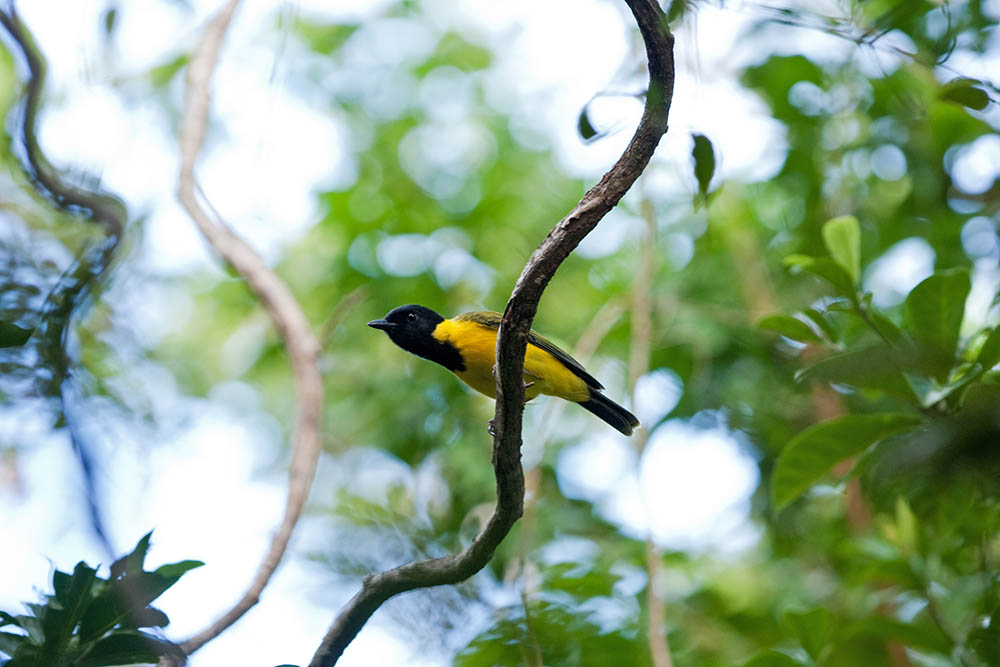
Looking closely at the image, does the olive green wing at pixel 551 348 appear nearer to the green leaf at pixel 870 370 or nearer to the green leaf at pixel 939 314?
the green leaf at pixel 870 370

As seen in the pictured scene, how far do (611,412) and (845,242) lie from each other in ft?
6.02

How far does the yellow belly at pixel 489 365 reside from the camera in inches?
172

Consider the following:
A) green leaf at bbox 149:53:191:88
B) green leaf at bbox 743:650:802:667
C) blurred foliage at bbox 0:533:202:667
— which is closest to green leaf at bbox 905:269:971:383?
green leaf at bbox 743:650:802:667

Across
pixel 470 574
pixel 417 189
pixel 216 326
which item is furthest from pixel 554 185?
pixel 470 574

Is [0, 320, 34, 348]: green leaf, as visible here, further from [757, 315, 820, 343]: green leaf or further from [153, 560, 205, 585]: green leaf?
[757, 315, 820, 343]: green leaf

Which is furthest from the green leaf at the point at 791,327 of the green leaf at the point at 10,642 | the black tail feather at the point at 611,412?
the green leaf at the point at 10,642

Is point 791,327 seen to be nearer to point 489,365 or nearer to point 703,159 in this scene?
point 703,159

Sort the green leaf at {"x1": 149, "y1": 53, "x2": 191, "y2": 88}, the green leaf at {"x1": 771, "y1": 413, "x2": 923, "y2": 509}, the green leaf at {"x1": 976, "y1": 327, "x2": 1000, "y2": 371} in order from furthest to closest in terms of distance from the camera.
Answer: the green leaf at {"x1": 149, "y1": 53, "x2": 191, "y2": 88} → the green leaf at {"x1": 771, "y1": 413, "x2": 923, "y2": 509} → the green leaf at {"x1": 976, "y1": 327, "x2": 1000, "y2": 371}

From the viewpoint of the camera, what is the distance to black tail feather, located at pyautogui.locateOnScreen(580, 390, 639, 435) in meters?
4.74

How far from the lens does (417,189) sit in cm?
682

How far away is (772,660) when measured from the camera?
327 centimetres

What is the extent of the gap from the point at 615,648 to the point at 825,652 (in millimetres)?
964

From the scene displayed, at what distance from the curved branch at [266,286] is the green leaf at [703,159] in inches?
73.0

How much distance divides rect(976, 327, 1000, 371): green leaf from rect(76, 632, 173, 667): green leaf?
235cm
